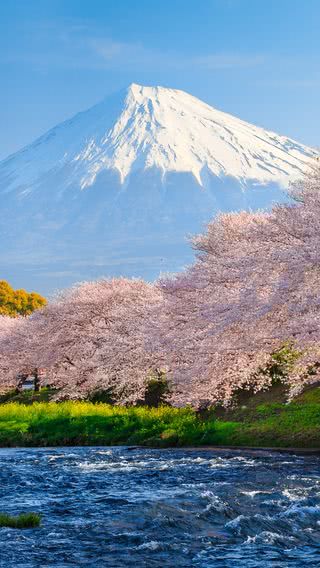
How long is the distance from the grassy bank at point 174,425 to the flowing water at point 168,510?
2609mm

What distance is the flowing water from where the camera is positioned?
14969 mm

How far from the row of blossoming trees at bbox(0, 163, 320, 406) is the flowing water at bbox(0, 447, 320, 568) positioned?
4.97m

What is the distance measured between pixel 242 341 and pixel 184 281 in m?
11.6

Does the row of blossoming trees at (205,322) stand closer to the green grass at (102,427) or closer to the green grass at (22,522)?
the green grass at (102,427)

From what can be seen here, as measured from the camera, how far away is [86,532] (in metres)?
16.8

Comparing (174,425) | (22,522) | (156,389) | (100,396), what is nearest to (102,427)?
(174,425)

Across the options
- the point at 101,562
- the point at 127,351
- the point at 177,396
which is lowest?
the point at 101,562

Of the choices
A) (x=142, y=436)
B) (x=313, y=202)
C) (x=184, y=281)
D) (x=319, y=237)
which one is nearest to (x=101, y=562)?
(x=319, y=237)

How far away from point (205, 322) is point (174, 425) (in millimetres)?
4322

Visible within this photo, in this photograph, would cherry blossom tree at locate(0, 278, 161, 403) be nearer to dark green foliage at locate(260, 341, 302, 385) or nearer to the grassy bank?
the grassy bank

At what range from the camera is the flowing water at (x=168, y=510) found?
14969 mm

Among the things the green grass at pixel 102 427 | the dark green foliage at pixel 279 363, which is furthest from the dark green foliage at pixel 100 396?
the dark green foliage at pixel 279 363

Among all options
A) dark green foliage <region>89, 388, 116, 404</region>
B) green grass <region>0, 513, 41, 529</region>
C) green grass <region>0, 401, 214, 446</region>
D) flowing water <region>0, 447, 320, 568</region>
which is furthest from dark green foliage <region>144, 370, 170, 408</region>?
green grass <region>0, 513, 41, 529</region>

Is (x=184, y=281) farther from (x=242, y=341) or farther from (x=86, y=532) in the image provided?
(x=86, y=532)
